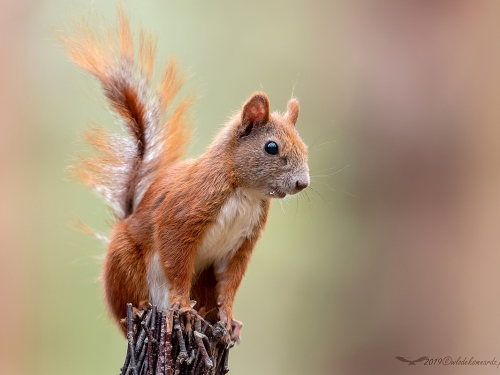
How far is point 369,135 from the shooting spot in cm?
300

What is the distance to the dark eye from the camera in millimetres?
1628

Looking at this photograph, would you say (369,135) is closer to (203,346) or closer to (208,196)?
(208,196)

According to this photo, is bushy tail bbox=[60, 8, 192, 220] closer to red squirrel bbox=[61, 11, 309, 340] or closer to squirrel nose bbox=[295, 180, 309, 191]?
red squirrel bbox=[61, 11, 309, 340]

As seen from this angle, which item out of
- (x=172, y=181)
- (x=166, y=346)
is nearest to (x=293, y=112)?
(x=172, y=181)

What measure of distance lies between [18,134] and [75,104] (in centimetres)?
43

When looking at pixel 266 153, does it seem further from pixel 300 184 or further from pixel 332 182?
pixel 332 182

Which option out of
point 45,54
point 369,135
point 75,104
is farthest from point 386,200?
point 45,54

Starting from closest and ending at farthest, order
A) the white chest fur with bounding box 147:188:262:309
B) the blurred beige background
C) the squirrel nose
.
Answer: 1. the squirrel nose
2. the white chest fur with bounding box 147:188:262:309
3. the blurred beige background

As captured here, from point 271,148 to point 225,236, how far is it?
0.31 metres

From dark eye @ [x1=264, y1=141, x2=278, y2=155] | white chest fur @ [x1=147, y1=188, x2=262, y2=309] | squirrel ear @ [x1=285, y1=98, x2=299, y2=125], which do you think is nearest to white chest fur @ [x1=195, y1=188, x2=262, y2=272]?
white chest fur @ [x1=147, y1=188, x2=262, y2=309]

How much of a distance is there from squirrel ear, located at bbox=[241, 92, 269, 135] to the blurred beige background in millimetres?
1129

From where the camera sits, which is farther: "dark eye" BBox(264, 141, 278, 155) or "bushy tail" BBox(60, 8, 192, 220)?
"bushy tail" BBox(60, 8, 192, 220)

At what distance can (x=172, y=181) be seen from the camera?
5.67 feet

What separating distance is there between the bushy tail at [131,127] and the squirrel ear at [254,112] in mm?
319
